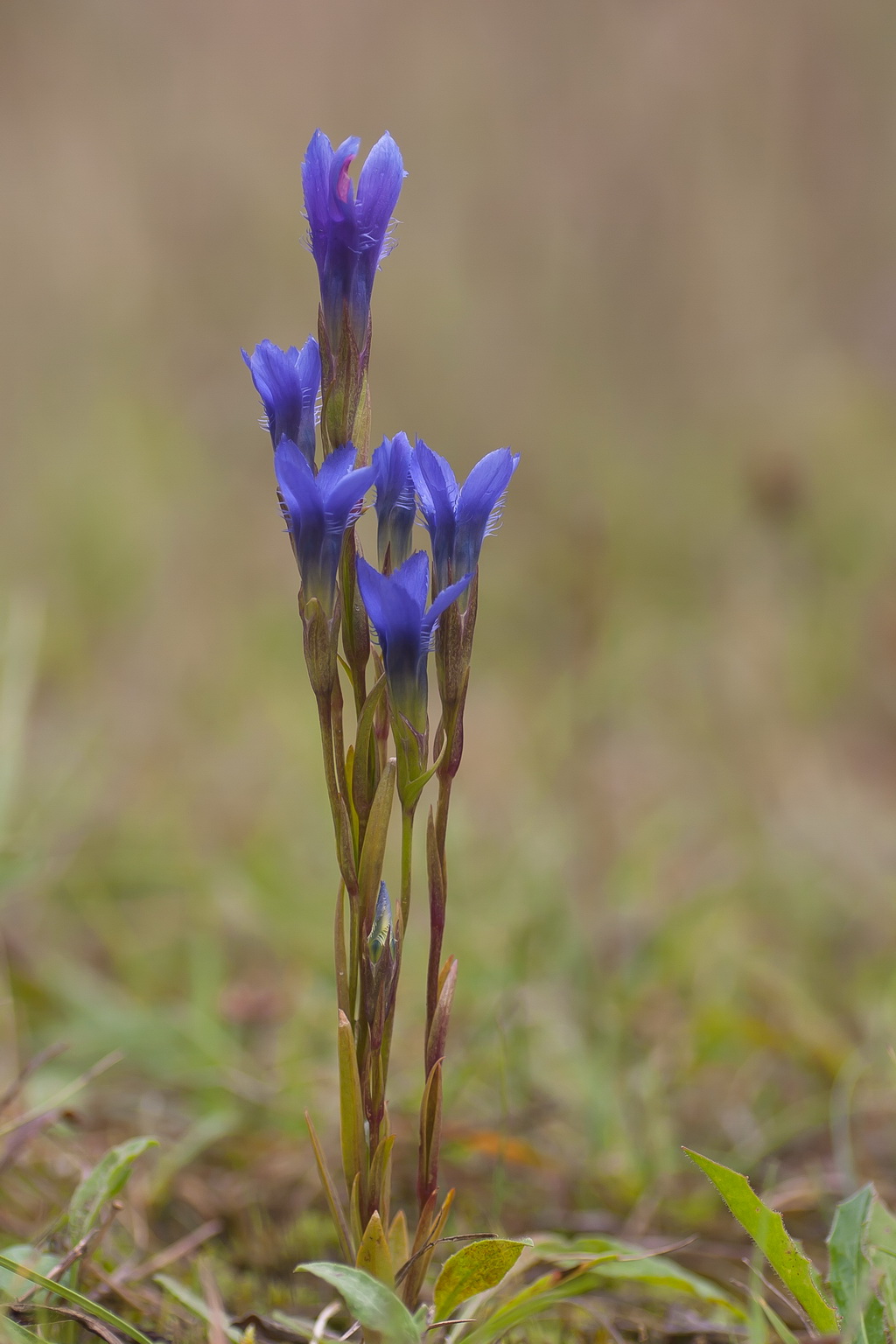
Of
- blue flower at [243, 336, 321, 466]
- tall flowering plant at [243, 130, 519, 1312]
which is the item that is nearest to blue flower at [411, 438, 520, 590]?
tall flowering plant at [243, 130, 519, 1312]

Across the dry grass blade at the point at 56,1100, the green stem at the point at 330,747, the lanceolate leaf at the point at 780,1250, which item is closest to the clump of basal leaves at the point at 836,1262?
the lanceolate leaf at the point at 780,1250

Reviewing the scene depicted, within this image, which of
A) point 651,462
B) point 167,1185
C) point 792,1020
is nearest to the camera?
point 167,1185

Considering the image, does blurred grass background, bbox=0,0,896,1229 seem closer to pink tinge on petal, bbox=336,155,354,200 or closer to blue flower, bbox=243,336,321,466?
blue flower, bbox=243,336,321,466

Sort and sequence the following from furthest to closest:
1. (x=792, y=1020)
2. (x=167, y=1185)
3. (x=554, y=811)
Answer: (x=554, y=811), (x=792, y=1020), (x=167, y=1185)

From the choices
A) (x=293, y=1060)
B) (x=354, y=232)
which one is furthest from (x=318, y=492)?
(x=293, y=1060)

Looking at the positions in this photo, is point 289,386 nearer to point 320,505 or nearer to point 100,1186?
point 320,505

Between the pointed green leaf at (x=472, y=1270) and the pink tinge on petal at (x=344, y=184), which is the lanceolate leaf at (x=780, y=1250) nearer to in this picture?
the pointed green leaf at (x=472, y=1270)

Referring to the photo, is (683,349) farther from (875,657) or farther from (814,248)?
(875,657)

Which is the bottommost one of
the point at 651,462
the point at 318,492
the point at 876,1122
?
the point at 876,1122
